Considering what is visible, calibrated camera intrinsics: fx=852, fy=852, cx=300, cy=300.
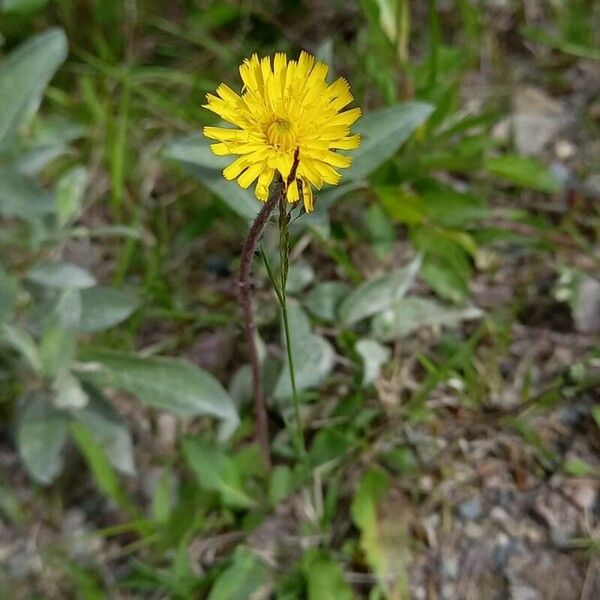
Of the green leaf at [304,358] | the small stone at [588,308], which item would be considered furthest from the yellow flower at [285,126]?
the small stone at [588,308]

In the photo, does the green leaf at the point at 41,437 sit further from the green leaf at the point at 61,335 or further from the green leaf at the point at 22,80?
the green leaf at the point at 22,80

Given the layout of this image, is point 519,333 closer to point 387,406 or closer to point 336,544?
point 387,406

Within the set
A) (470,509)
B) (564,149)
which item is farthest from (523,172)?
(470,509)

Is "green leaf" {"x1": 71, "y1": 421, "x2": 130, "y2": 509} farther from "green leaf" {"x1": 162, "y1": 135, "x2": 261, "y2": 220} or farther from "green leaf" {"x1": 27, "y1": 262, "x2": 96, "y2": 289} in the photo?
"green leaf" {"x1": 162, "y1": 135, "x2": 261, "y2": 220}

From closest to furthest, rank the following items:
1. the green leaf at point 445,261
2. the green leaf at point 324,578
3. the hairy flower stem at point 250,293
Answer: the hairy flower stem at point 250,293 → the green leaf at point 324,578 → the green leaf at point 445,261

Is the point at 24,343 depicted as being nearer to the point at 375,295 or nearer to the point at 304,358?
the point at 304,358

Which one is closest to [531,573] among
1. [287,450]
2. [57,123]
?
[287,450]
